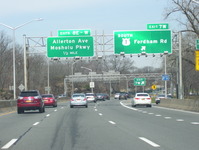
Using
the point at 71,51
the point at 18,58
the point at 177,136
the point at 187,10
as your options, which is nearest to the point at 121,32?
the point at 71,51

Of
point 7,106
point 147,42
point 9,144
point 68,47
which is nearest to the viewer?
point 9,144

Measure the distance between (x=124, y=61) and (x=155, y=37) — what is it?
313ft

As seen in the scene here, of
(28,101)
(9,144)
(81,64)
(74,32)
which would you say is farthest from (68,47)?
(81,64)

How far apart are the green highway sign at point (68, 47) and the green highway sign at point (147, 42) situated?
397 cm

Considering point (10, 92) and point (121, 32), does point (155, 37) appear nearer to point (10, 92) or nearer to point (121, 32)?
point (121, 32)

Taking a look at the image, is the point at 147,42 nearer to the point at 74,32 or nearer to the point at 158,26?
the point at 158,26

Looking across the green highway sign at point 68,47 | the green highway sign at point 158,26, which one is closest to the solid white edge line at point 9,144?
the green highway sign at point 68,47

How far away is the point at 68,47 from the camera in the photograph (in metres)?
40.7

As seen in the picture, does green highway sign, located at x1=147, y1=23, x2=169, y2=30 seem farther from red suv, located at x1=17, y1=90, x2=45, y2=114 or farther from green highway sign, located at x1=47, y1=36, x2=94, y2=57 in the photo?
red suv, located at x1=17, y1=90, x2=45, y2=114

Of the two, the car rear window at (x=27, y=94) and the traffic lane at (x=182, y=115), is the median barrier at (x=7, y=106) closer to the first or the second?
the car rear window at (x=27, y=94)

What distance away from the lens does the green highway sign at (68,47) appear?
40.7m

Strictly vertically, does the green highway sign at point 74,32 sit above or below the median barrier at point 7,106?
above

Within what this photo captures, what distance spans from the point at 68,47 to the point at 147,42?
8471mm

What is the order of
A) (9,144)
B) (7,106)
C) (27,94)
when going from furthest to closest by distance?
(7,106)
(27,94)
(9,144)
